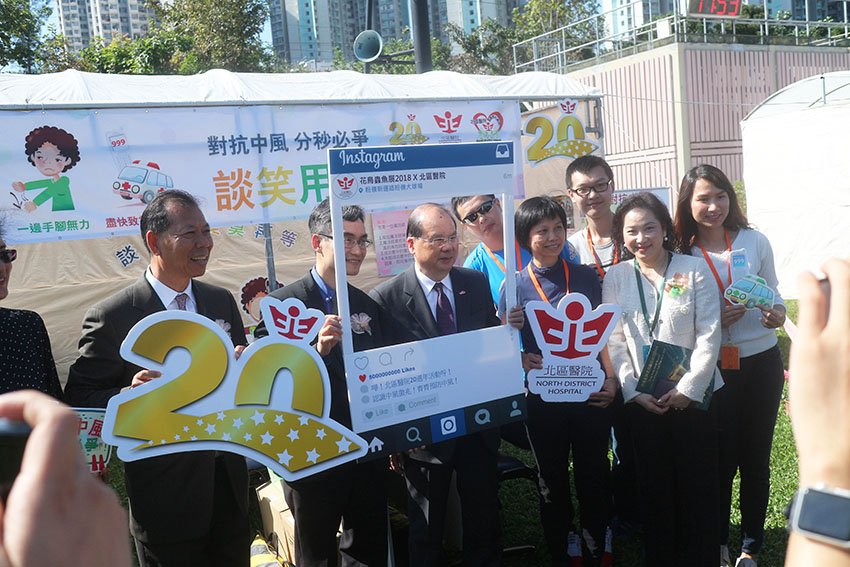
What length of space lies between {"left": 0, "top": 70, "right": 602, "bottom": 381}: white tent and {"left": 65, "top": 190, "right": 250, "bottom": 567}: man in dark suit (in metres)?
3.31

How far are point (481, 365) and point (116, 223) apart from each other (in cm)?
378

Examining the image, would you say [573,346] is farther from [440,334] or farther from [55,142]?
[55,142]

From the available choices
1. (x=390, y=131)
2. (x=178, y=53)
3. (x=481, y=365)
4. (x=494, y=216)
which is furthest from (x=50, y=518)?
(x=178, y=53)

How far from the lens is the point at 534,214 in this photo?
3238mm

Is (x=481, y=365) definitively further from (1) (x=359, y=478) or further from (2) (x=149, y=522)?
(2) (x=149, y=522)

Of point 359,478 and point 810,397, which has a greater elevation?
point 810,397

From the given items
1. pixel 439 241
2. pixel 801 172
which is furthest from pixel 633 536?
pixel 801 172

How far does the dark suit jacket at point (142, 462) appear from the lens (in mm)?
2373

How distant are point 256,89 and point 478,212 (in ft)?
11.1

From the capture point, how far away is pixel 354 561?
2.88m

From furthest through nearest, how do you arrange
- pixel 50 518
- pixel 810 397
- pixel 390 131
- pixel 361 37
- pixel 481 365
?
pixel 361 37
pixel 390 131
pixel 481 365
pixel 810 397
pixel 50 518

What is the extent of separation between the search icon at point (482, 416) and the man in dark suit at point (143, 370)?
2.93 feet

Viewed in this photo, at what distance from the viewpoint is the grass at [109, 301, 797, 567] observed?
3.58 m

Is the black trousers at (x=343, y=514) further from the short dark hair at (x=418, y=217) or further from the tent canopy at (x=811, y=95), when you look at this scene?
the tent canopy at (x=811, y=95)
